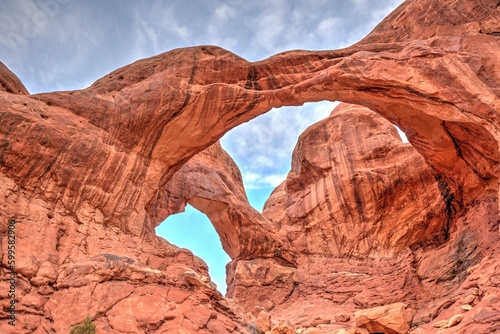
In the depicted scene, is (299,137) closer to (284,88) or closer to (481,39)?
(284,88)

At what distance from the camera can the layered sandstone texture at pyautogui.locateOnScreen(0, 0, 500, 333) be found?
11.4m

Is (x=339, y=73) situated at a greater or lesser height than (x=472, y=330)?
greater

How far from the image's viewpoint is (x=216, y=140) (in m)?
17.3

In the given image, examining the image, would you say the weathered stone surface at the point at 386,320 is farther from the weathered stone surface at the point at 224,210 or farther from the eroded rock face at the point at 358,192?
the weathered stone surface at the point at 224,210

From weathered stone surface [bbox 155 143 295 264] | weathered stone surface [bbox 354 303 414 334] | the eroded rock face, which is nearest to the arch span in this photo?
the eroded rock face

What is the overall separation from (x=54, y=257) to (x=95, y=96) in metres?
6.00

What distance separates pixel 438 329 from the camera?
447 inches

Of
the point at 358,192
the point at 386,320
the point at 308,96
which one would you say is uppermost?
the point at 358,192

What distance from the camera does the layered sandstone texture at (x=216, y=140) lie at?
11.4 metres

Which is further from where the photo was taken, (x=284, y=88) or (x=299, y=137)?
(x=299, y=137)

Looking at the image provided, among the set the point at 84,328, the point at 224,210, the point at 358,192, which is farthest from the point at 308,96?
the point at 84,328

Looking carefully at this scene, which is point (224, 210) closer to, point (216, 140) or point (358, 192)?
point (358, 192)

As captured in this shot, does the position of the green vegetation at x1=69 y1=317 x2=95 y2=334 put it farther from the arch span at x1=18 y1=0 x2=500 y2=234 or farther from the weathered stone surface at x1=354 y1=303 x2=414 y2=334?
the weathered stone surface at x1=354 y1=303 x2=414 y2=334

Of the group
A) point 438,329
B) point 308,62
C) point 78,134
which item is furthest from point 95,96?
point 438,329
